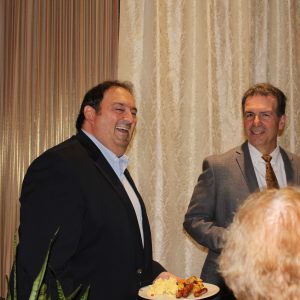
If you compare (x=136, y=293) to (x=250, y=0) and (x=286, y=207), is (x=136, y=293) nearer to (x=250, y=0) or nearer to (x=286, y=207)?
(x=286, y=207)

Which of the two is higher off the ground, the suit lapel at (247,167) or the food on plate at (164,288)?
the suit lapel at (247,167)

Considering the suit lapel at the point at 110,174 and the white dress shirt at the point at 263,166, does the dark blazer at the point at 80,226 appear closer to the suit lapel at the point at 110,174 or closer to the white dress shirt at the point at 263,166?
the suit lapel at the point at 110,174

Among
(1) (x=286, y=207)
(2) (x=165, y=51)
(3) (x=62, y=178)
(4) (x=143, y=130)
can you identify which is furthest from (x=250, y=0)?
(1) (x=286, y=207)

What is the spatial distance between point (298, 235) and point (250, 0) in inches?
121

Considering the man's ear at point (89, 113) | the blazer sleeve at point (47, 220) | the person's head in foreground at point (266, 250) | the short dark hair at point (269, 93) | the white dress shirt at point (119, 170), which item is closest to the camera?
the person's head in foreground at point (266, 250)

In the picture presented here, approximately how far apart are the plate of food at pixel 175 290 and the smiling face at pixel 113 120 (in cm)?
68

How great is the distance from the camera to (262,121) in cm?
269

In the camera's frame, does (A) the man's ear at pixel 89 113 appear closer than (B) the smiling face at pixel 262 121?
Yes

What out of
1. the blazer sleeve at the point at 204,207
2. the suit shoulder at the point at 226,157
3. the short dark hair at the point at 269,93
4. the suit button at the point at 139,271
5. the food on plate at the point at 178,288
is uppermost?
the short dark hair at the point at 269,93

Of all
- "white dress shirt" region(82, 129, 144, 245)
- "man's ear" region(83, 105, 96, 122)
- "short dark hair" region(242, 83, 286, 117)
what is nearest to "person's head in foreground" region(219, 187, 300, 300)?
"white dress shirt" region(82, 129, 144, 245)

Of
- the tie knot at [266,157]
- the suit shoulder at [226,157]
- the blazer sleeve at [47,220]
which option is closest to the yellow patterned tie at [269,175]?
the tie knot at [266,157]

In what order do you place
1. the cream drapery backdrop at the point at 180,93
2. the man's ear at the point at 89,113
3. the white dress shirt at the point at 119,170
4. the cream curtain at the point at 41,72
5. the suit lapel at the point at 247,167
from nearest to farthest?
the white dress shirt at the point at 119,170, the man's ear at the point at 89,113, the suit lapel at the point at 247,167, the cream drapery backdrop at the point at 180,93, the cream curtain at the point at 41,72

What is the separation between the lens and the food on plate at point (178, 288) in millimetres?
2012

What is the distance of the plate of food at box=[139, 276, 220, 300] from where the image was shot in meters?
2.00
